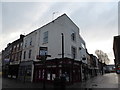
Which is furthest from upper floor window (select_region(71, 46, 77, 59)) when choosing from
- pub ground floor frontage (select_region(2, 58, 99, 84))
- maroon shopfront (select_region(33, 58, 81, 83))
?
maroon shopfront (select_region(33, 58, 81, 83))

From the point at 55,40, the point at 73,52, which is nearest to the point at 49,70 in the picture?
the point at 55,40

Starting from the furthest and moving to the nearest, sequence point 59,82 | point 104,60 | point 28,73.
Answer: point 104,60
point 28,73
point 59,82

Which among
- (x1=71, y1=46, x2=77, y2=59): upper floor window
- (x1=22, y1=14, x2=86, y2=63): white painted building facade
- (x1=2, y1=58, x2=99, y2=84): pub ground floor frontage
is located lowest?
(x1=2, y1=58, x2=99, y2=84): pub ground floor frontage

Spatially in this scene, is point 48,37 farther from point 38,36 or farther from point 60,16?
point 60,16

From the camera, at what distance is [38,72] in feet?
60.9

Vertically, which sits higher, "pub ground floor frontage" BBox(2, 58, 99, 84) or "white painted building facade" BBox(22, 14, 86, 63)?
"white painted building facade" BBox(22, 14, 86, 63)

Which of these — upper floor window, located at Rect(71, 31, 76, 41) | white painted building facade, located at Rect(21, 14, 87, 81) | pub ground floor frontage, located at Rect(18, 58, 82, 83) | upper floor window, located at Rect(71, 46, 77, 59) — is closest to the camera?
pub ground floor frontage, located at Rect(18, 58, 82, 83)

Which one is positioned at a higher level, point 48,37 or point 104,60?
point 48,37

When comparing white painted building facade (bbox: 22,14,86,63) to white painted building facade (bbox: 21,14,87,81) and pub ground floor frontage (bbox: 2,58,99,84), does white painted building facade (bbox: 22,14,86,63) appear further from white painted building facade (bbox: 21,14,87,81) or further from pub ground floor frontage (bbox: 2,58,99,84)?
pub ground floor frontage (bbox: 2,58,99,84)

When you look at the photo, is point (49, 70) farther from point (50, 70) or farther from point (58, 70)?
point (58, 70)

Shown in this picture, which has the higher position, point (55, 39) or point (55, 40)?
point (55, 39)

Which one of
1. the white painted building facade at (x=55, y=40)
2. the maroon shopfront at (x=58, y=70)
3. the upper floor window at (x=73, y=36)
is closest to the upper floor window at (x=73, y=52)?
the white painted building facade at (x=55, y=40)

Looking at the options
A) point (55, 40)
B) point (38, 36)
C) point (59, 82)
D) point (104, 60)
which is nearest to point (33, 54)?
point (38, 36)

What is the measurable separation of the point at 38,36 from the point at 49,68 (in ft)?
22.9
